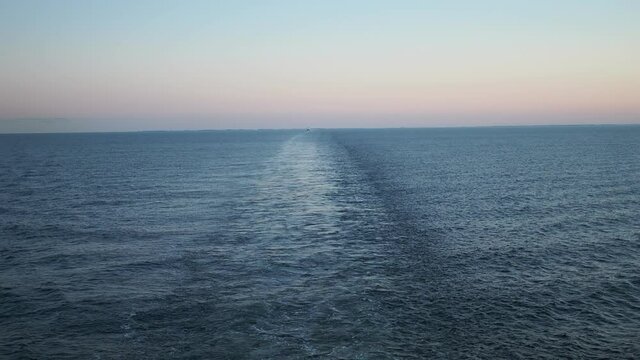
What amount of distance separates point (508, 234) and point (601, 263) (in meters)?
10.1

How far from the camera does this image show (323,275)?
1385 inches

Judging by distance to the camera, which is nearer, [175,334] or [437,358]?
[437,358]

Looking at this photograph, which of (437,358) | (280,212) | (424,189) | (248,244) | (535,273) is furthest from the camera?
(424,189)

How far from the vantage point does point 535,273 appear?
35.3m

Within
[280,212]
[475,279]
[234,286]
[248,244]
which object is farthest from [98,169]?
[475,279]

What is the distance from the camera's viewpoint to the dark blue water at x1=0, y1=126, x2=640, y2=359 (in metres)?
25.3

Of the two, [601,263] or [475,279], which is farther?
[601,263]

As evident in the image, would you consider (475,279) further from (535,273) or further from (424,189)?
(424,189)

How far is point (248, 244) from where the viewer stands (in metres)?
43.9

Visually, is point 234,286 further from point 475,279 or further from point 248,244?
point 475,279

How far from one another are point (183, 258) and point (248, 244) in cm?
654

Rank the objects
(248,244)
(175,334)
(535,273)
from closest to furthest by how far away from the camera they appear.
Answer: (175,334) → (535,273) → (248,244)

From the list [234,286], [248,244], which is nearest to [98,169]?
[248,244]

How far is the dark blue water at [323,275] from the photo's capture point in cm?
2530
